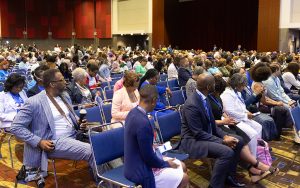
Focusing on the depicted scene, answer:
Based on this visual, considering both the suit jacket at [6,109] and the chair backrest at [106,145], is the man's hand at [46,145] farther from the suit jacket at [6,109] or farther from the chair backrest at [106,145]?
the suit jacket at [6,109]

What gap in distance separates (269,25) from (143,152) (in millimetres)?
19650

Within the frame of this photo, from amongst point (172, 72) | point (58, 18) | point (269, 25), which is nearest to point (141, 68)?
point (172, 72)

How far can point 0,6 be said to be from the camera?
28.5m

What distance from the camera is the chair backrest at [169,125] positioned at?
13.4ft

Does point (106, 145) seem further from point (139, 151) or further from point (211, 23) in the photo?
point (211, 23)

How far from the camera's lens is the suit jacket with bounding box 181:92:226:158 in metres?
3.70

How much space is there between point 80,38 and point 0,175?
29.1 metres

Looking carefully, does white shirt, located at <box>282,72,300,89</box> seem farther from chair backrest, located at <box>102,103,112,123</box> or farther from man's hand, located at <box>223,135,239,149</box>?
chair backrest, located at <box>102,103,112,123</box>

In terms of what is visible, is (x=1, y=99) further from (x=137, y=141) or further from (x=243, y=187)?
(x=243, y=187)

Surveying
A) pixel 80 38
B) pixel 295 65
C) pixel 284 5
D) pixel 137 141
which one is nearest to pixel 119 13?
pixel 80 38

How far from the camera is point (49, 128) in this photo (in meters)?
3.52

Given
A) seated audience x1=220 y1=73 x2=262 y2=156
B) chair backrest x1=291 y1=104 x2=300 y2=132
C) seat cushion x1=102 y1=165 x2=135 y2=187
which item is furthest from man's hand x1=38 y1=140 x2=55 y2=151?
chair backrest x1=291 y1=104 x2=300 y2=132

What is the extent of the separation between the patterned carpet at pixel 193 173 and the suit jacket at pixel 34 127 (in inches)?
30.9

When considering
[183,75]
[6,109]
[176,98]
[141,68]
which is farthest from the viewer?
[141,68]
